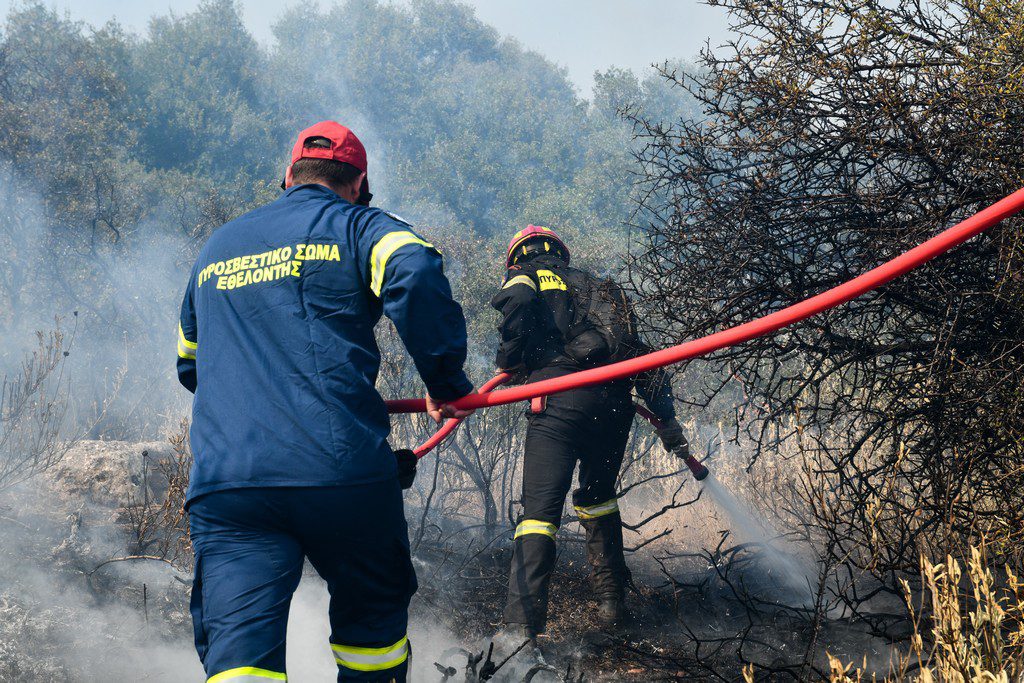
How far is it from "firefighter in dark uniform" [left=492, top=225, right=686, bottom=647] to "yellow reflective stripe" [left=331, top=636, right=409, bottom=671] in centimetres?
191

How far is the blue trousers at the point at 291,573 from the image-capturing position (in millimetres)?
2217

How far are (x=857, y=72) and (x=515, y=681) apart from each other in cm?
305

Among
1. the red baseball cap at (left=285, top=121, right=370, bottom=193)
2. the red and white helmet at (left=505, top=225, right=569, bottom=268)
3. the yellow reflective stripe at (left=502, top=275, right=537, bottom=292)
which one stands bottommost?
the yellow reflective stripe at (left=502, top=275, right=537, bottom=292)

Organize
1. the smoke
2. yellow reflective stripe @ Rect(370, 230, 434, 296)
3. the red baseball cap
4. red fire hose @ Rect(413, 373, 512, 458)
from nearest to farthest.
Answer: yellow reflective stripe @ Rect(370, 230, 434, 296) < the red baseball cap < red fire hose @ Rect(413, 373, 512, 458) < the smoke

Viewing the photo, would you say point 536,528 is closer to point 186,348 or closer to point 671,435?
point 671,435

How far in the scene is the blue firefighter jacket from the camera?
233cm

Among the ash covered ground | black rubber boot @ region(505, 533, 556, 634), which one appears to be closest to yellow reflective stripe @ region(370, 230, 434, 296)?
the ash covered ground

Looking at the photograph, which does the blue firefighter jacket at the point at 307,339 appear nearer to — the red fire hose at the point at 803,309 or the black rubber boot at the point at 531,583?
the red fire hose at the point at 803,309

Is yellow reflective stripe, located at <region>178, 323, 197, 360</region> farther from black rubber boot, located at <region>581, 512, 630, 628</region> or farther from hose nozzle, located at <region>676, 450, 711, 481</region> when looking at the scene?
hose nozzle, located at <region>676, 450, 711, 481</region>

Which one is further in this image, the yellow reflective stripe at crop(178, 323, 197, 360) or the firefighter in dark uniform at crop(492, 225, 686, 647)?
the firefighter in dark uniform at crop(492, 225, 686, 647)

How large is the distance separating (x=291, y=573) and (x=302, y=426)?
415mm

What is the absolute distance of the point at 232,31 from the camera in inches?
1176

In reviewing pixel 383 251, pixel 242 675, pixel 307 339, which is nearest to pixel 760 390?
pixel 383 251

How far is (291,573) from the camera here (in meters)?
2.32
